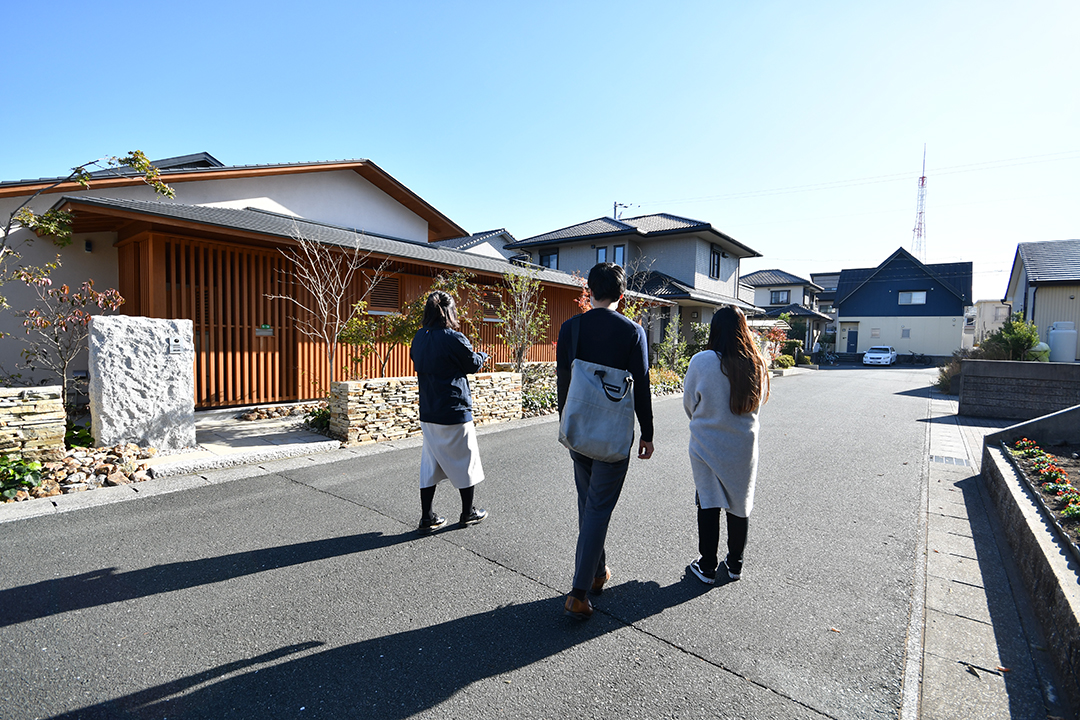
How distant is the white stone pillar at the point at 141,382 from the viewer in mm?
5707

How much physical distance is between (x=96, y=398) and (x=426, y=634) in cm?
512

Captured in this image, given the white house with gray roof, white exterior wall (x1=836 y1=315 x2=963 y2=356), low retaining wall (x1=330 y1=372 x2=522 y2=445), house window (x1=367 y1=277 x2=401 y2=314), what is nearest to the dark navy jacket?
low retaining wall (x1=330 y1=372 x2=522 y2=445)

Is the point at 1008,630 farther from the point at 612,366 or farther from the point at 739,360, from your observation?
the point at 612,366

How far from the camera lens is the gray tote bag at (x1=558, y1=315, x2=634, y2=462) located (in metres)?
2.81

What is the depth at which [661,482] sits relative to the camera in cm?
567

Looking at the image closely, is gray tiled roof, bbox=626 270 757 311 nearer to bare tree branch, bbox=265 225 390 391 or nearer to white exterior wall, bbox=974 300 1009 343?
bare tree branch, bbox=265 225 390 391

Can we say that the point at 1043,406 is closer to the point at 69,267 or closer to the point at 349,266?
the point at 349,266

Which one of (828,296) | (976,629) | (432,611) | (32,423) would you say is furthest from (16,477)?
(828,296)

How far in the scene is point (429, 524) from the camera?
13.5 feet

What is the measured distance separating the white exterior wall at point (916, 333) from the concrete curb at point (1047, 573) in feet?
121

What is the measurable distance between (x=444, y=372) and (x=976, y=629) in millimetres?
3514

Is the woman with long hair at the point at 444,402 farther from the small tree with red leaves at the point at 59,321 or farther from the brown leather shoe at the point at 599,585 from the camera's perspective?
the small tree with red leaves at the point at 59,321

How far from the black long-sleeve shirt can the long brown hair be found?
54 centimetres

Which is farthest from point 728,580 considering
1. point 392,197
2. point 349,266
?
point 392,197
